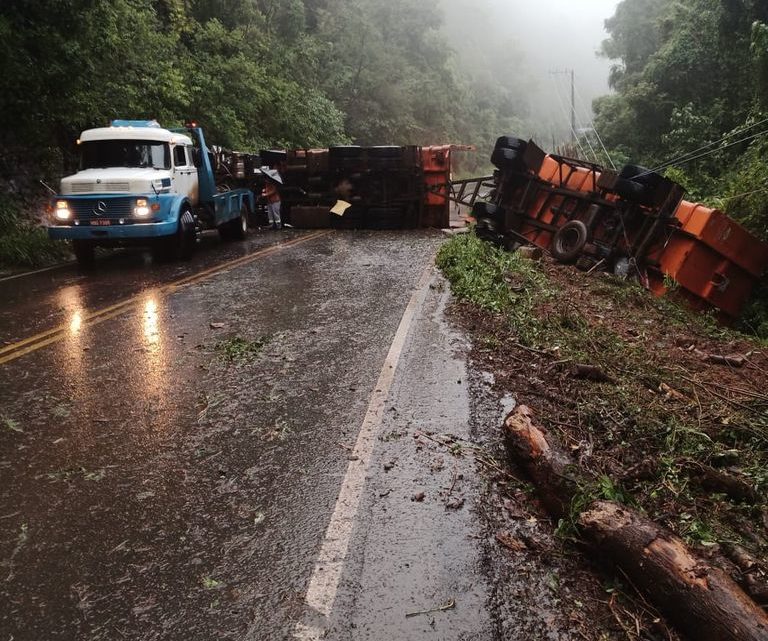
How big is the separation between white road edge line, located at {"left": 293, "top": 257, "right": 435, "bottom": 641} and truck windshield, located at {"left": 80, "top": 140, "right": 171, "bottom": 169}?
852 cm

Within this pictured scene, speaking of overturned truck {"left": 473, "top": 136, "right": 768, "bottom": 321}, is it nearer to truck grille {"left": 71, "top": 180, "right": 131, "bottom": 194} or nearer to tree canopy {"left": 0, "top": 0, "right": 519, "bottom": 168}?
truck grille {"left": 71, "top": 180, "right": 131, "bottom": 194}

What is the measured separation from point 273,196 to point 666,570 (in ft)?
56.7

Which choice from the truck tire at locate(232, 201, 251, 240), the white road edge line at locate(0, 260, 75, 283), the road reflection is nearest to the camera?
the road reflection

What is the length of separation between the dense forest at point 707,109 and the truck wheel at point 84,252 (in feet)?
44.0

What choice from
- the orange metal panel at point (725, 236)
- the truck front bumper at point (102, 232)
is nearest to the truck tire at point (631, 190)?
the orange metal panel at point (725, 236)

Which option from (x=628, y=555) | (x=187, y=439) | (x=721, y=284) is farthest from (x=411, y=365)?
(x=721, y=284)

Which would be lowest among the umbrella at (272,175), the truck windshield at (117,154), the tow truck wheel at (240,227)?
the tow truck wheel at (240,227)

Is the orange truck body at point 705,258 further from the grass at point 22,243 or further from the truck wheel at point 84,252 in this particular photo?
the grass at point 22,243

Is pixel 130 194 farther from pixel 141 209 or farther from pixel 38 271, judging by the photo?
pixel 38 271

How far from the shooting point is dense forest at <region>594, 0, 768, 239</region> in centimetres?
1486

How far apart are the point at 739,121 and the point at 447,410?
2259cm

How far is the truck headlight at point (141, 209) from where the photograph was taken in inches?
419

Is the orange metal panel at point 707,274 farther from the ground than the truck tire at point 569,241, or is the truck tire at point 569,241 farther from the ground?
the orange metal panel at point 707,274

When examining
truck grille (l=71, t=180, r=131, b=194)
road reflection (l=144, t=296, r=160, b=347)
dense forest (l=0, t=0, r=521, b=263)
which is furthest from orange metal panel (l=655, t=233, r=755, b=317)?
dense forest (l=0, t=0, r=521, b=263)
